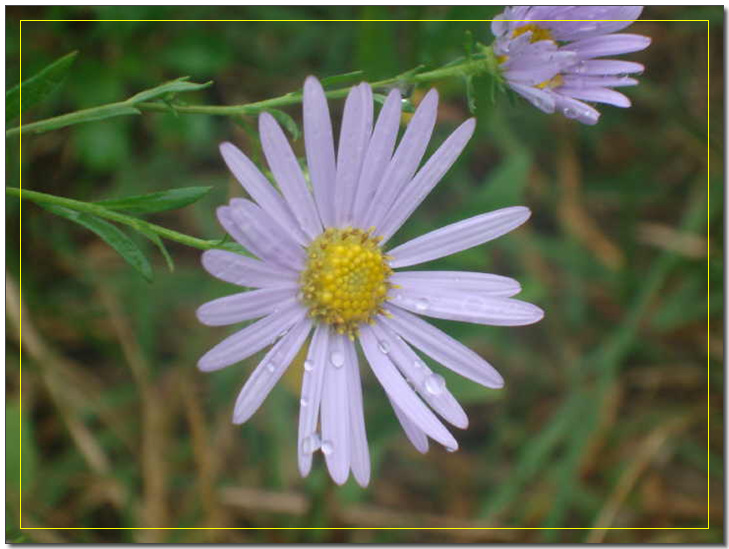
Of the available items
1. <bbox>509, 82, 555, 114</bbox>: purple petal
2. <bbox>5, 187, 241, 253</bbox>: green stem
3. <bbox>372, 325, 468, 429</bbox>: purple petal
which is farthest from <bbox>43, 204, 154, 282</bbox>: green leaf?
<bbox>509, 82, 555, 114</bbox>: purple petal

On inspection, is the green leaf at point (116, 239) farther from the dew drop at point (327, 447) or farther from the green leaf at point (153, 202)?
the dew drop at point (327, 447)

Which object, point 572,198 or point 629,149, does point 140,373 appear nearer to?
point 572,198

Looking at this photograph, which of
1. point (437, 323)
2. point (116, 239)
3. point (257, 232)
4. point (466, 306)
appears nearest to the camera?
point (257, 232)

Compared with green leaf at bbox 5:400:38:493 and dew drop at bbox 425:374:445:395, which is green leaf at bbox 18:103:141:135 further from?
green leaf at bbox 5:400:38:493

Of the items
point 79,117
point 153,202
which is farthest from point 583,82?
point 79,117

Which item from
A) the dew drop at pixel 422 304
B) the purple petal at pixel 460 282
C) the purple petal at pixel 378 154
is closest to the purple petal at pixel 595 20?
the purple petal at pixel 378 154

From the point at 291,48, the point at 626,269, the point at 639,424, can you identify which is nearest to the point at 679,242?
the point at 626,269

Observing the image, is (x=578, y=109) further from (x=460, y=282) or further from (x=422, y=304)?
(x=422, y=304)
